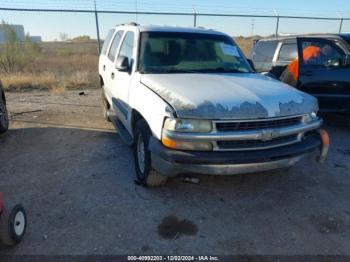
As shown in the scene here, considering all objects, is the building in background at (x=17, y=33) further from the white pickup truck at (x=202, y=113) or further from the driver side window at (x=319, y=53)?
the driver side window at (x=319, y=53)

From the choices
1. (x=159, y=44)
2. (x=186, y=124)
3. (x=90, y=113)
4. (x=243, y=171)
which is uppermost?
(x=159, y=44)

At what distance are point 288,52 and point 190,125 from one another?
15.6ft

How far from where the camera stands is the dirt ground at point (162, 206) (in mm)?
3014

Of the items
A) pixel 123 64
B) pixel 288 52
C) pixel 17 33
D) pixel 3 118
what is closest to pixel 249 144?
pixel 123 64

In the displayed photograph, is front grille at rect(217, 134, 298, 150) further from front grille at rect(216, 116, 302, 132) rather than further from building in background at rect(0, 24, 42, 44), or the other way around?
building in background at rect(0, 24, 42, 44)

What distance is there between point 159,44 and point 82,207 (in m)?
2.37

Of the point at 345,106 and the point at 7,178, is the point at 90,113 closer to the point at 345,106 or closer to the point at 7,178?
the point at 7,178

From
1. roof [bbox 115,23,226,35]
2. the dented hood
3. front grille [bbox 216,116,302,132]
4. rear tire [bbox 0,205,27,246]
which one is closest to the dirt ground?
rear tire [bbox 0,205,27,246]

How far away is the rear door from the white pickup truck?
6.48 feet

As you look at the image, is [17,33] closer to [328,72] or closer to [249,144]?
[328,72]

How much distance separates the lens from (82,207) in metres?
3.59

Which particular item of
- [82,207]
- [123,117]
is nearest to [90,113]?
[123,117]

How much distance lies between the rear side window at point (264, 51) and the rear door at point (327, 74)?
3.94 ft

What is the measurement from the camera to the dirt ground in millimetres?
3014
